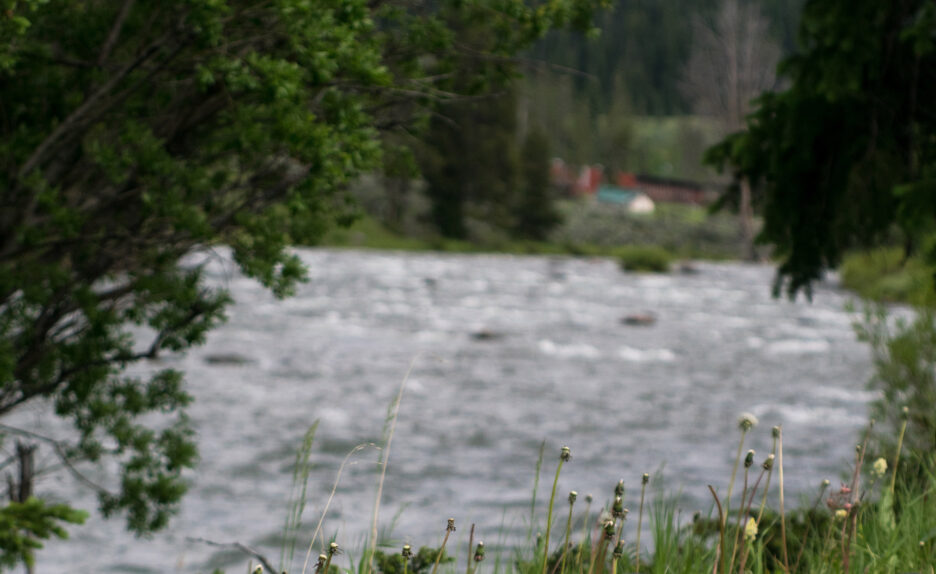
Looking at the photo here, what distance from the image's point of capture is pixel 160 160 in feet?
15.4

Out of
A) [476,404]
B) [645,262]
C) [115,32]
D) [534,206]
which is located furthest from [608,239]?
[115,32]

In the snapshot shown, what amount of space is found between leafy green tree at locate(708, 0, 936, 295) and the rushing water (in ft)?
5.92

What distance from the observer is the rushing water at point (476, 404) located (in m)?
8.59

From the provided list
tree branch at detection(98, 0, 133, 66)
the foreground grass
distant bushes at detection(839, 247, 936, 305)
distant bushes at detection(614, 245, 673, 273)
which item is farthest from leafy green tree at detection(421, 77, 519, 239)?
the foreground grass

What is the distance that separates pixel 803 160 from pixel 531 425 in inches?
246

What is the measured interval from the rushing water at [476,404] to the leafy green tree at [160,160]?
149 cm

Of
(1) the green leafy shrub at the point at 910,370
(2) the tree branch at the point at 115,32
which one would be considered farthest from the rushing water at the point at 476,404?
(2) the tree branch at the point at 115,32

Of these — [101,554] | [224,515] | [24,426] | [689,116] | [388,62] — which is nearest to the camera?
[388,62]

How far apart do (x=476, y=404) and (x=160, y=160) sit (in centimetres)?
914

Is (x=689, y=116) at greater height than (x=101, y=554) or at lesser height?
greater

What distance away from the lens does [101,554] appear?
7.70 metres

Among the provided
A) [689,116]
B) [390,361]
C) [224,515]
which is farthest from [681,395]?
[689,116]

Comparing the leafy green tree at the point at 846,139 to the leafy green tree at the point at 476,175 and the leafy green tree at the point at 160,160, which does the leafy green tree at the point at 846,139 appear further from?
the leafy green tree at the point at 476,175

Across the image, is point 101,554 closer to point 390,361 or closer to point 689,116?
point 390,361
